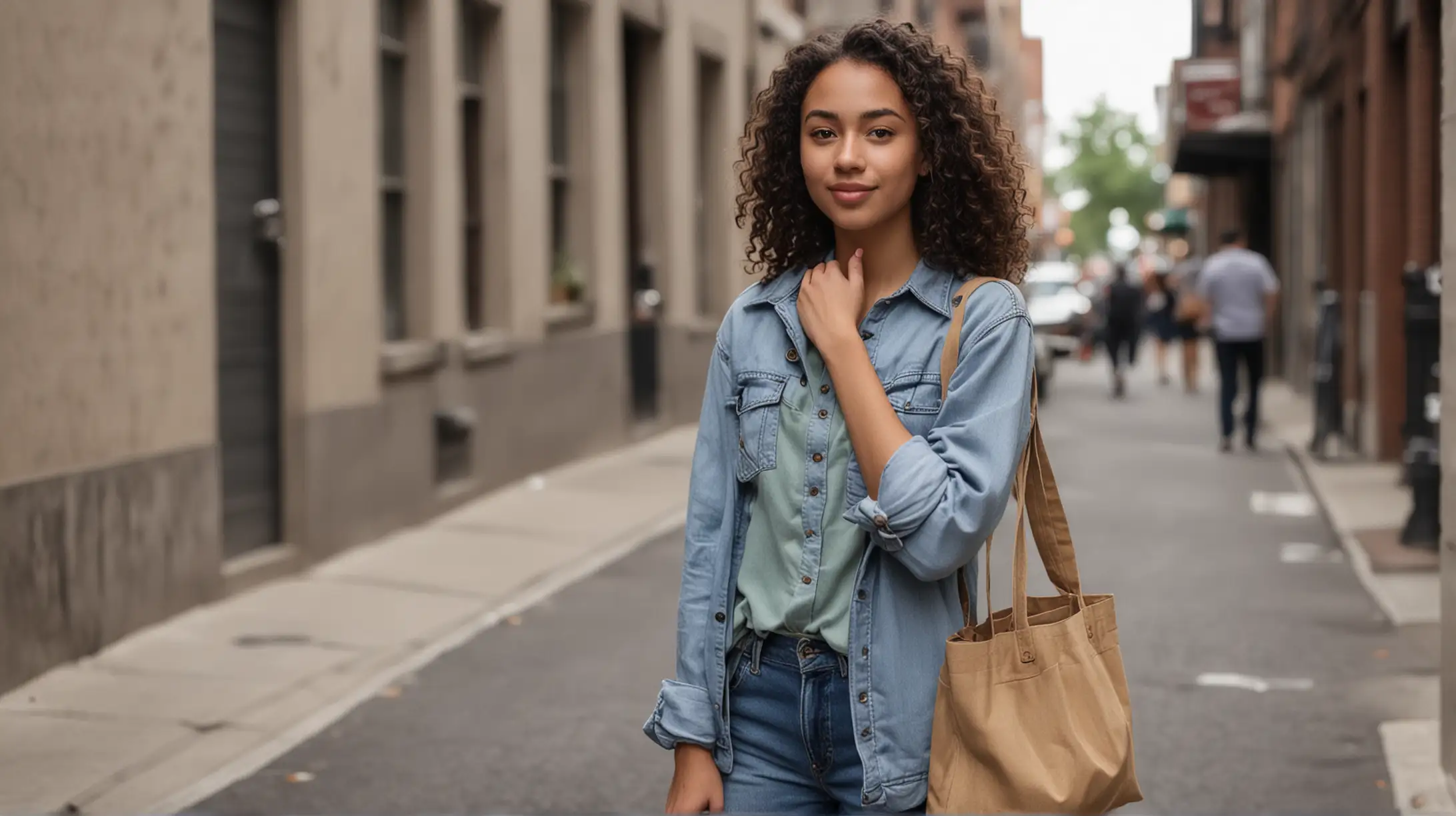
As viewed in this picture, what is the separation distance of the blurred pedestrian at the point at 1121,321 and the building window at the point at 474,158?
12.9 m

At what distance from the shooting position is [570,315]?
15.8m

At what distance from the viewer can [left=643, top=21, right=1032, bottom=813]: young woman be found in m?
2.67

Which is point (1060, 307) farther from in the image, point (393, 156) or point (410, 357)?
point (410, 357)

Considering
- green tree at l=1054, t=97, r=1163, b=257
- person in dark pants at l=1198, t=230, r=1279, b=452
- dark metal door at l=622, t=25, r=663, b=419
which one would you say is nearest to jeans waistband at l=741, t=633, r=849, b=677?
person in dark pants at l=1198, t=230, r=1279, b=452

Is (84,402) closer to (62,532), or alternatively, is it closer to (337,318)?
(62,532)

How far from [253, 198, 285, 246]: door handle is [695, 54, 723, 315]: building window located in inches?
446

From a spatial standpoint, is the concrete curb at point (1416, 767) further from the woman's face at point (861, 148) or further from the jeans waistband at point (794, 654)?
the woman's face at point (861, 148)

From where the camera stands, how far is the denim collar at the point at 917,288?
2781 mm

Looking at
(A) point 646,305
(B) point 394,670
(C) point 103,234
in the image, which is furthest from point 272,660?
(A) point 646,305

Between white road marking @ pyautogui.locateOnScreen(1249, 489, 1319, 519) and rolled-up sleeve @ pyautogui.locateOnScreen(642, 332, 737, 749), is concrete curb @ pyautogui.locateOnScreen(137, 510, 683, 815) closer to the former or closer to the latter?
rolled-up sleeve @ pyautogui.locateOnScreen(642, 332, 737, 749)

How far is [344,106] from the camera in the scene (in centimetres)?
1090

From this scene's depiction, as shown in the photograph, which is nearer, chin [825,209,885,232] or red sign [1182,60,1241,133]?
chin [825,209,885,232]

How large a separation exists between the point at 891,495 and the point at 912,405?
17 centimetres

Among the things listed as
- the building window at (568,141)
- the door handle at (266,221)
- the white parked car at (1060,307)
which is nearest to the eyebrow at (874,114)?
the door handle at (266,221)
